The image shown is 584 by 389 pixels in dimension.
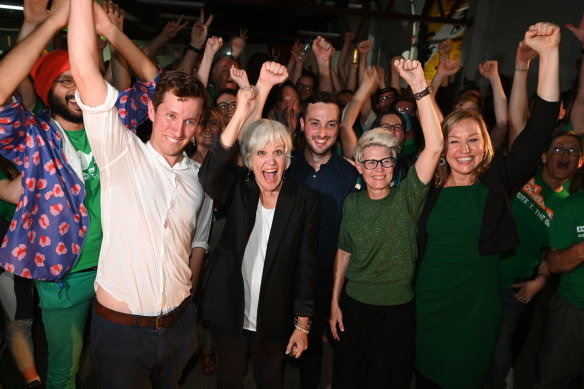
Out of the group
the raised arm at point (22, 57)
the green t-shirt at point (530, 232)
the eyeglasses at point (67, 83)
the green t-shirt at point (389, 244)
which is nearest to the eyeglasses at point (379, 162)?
the green t-shirt at point (389, 244)

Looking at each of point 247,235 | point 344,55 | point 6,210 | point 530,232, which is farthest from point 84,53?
point 344,55


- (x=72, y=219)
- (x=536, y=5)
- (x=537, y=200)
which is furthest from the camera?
(x=536, y=5)

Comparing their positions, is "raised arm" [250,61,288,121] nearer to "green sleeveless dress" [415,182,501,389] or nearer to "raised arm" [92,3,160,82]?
"raised arm" [92,3,160,82]

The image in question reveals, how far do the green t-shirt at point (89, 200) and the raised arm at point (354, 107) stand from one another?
1.77m

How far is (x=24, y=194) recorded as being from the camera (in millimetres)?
1610

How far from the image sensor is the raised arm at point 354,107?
2.69 m

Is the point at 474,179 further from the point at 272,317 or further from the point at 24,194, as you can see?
the point at 24,194

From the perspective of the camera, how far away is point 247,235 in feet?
5.66

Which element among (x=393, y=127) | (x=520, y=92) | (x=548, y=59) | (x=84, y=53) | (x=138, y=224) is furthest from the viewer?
(x=393, y=127)

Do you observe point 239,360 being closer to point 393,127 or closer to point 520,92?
point 393,127

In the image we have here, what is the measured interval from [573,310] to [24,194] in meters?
3.01

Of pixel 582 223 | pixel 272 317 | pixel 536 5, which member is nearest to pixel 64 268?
pixel 272 317

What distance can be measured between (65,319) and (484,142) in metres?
2.40

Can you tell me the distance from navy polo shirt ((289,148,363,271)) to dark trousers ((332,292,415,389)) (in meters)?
0.38
